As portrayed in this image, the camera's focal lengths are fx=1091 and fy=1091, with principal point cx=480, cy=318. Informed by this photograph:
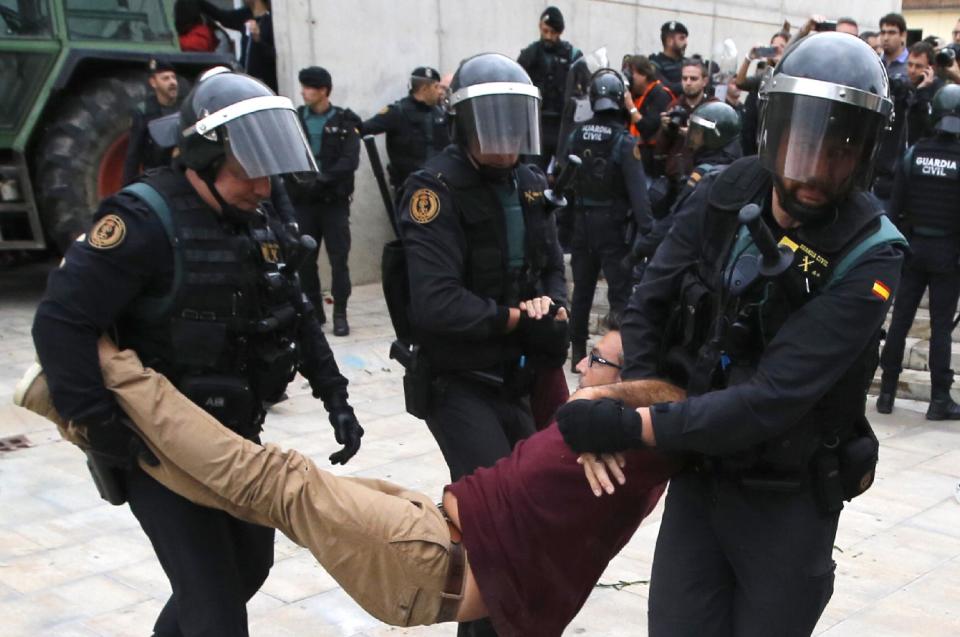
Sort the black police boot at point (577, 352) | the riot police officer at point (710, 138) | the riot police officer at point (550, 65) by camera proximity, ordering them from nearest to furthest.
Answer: the riot police officer at point (710, 138)
the black police boot at point (577, 352)
the riot police officer at point (550, 65)

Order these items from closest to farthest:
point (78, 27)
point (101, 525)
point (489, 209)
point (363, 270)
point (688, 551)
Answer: point (688, 551)
point (489, 209)
point (101, 525)
point (78, 27)
point (363, 270)

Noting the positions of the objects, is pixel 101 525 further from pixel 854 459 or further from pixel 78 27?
pixel 78 27

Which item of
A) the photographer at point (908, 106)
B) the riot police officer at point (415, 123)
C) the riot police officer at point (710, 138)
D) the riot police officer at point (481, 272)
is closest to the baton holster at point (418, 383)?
the riot police officer at point (481, 272)

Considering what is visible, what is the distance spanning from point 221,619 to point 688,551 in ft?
3.94

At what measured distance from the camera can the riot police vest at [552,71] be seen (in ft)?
36.2

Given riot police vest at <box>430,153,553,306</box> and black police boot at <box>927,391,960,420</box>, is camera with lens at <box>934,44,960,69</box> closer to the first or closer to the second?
black police boot at <box>927,391,960,420</box>

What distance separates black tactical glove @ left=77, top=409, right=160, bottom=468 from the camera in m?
2.73

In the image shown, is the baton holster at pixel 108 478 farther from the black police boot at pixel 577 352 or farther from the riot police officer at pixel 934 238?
the black police boot at pixel 577 352

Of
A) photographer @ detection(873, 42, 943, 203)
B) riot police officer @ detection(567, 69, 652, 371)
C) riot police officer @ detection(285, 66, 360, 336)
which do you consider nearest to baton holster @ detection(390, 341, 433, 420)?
riot police officer @ detection(567, 69, 652, 371)

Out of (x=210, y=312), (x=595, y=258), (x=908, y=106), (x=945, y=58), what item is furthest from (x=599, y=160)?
(x=210, y=312)

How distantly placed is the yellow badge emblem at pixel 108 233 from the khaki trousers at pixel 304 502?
0.88 feet

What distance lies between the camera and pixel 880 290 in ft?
7.84

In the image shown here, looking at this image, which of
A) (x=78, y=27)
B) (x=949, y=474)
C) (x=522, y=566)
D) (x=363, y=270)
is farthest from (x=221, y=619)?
(x=363, y=270)

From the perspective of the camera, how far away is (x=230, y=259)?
9.71 ft
